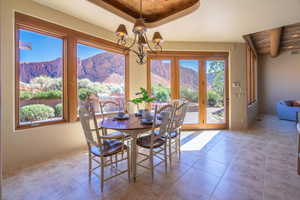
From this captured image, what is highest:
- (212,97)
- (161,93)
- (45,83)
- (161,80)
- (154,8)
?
(154,8)

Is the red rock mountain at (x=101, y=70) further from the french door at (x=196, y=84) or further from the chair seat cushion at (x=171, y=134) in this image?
the chair seat cushion at (x=171, y=134)

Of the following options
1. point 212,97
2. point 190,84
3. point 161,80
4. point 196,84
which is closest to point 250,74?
point 212,97

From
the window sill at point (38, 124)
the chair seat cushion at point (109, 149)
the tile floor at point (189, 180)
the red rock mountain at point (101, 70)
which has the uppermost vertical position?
the red rock mountain at point (101, 70)

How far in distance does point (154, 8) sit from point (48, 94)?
2574mm

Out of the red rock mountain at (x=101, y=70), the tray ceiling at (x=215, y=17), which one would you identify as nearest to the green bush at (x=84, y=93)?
the red rock mountain at (x=101, y=70)

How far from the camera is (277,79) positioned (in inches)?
281

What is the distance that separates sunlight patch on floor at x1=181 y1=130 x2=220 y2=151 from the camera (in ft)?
10.4

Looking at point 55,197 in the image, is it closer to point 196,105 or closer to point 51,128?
point 51,128

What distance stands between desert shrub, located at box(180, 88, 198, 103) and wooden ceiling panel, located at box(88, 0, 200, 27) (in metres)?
2.07

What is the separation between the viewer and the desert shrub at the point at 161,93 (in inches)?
171

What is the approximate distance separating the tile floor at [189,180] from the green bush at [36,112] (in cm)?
80

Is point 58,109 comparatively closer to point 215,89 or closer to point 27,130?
point 27,130

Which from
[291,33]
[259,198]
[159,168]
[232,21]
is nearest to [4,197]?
[159,168]

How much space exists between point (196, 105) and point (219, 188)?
290cm
